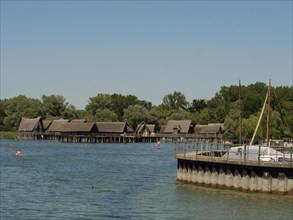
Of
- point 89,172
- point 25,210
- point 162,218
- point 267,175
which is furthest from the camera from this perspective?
point 89,172

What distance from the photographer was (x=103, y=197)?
5225cm

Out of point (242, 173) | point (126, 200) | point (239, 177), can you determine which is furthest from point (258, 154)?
point (126, 200)

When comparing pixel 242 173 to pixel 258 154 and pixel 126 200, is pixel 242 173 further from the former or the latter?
pixel 126 200

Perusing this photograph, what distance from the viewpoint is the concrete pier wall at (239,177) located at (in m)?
49.0

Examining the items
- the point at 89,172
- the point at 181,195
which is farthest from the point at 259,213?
the point at 89,172

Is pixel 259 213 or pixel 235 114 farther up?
pixel 235 114

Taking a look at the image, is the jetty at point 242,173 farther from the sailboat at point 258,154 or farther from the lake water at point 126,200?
the lake water at point 126,200

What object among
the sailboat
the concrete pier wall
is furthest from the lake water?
the sailboat

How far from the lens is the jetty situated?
49062 mm

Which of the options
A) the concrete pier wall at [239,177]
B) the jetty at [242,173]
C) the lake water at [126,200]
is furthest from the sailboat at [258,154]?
the lake water at [126,200]

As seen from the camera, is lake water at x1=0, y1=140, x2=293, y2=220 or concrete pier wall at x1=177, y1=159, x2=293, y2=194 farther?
concrete pier wall at x1=177, y1=159, x2=293, y2=194

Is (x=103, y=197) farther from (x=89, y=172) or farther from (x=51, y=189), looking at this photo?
(x=89, y=172)

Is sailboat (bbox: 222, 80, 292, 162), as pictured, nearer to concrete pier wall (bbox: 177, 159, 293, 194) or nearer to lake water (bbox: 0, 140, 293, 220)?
concrete pier wall (bbox: 177, 159, 293, 194)

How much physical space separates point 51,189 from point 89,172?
19.8m
